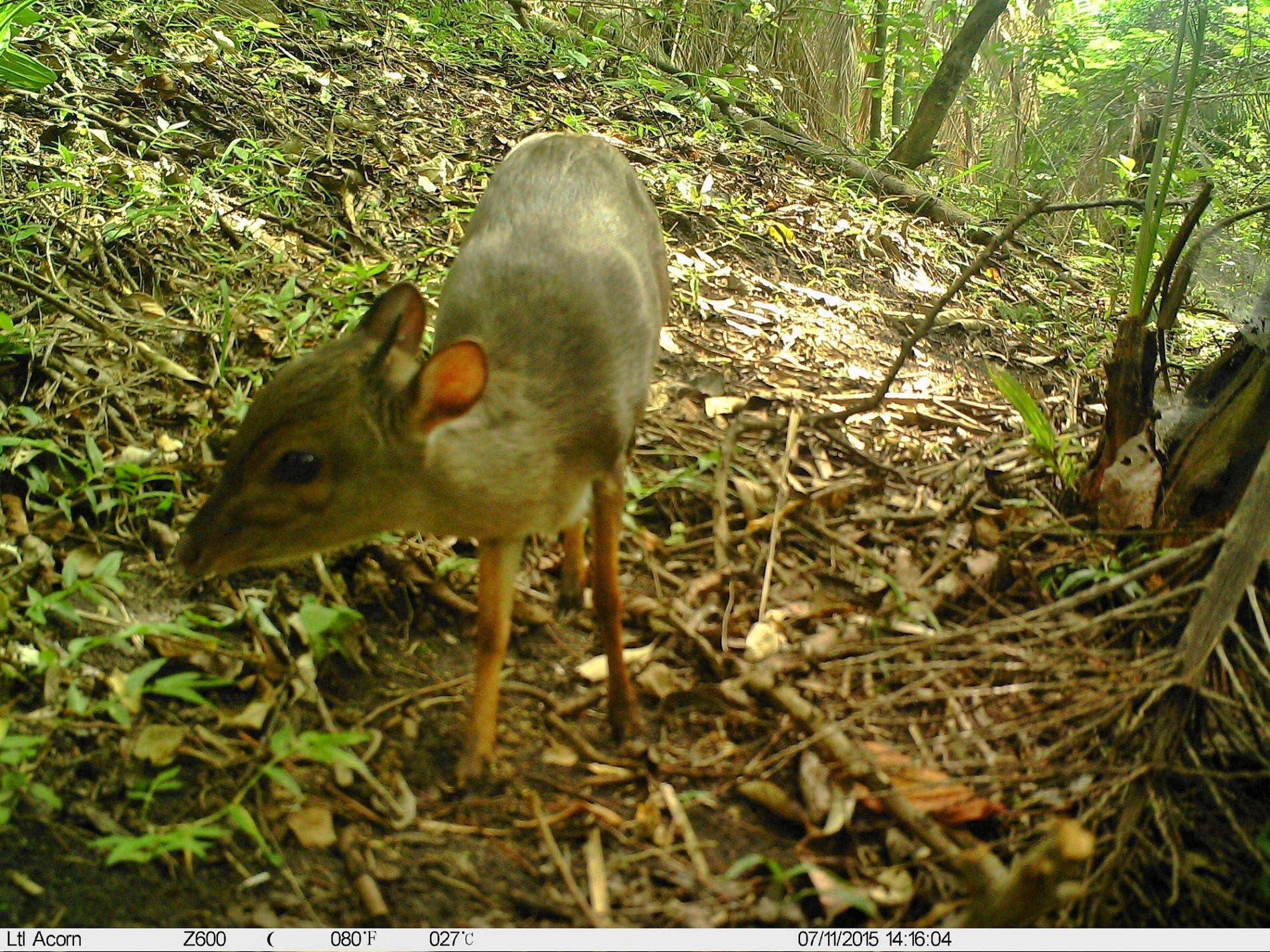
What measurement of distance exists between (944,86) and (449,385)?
6898mm

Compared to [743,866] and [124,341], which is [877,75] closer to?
[124,341]

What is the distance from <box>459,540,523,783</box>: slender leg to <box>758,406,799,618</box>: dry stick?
0.95 metres

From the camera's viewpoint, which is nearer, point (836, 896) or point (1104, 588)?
point (836, 896)

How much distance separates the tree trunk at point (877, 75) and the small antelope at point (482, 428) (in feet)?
19.1

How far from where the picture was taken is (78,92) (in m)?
5.34

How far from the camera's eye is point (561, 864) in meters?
2.53

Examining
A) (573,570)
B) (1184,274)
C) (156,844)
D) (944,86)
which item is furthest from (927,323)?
(944,86)

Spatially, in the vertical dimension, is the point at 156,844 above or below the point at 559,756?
below

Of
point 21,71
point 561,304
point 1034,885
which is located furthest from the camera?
point 21,71

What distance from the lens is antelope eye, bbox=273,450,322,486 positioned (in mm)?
2768

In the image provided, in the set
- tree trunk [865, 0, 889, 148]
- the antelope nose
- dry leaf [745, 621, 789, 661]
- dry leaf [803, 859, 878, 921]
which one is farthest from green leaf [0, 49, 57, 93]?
tree trunk [865, 0, 889, 148]

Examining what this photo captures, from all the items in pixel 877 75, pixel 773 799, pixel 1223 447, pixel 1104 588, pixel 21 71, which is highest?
pixel 877 75

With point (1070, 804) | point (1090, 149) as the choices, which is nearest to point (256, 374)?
point (1070, 804)

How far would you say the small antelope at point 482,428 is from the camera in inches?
110
